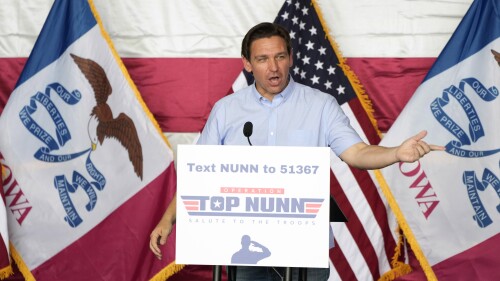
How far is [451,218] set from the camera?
4246 mm

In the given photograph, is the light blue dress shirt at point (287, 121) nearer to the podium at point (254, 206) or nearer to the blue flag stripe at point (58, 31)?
the podium at point (254, 206)

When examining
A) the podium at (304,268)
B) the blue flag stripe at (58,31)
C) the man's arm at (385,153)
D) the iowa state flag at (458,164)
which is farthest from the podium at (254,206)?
the blue flag stripe at (58,31)

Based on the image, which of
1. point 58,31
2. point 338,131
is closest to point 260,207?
point 338,131

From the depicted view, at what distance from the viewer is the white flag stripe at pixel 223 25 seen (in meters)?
4.54

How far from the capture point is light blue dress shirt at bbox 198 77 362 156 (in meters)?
2.77

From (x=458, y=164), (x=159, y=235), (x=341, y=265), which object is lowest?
(x=159, y=235)

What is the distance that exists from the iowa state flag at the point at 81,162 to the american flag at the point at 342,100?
0.66m

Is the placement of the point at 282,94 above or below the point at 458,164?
below

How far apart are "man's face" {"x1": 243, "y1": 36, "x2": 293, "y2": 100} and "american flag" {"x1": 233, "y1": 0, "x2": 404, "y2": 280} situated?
5.12 ft

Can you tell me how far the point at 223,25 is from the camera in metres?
4.66

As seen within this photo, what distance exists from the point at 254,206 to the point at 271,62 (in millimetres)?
712

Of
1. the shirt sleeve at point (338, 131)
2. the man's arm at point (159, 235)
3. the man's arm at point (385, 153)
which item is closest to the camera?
the man's arm at point (385, 153)

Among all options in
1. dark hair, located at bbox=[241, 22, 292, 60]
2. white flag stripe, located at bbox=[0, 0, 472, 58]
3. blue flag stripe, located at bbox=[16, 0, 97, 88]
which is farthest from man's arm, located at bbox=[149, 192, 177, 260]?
white flag stripe, located at bbox=[0, 0, 472, 58]

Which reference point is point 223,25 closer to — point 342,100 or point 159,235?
point 342,100
